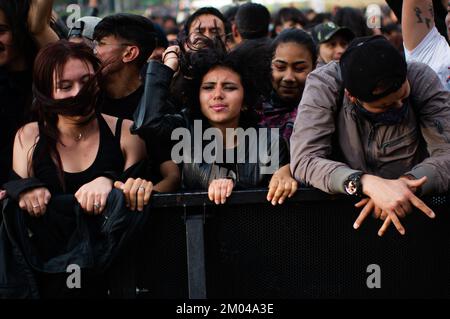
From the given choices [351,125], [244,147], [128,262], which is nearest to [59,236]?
[128,262]

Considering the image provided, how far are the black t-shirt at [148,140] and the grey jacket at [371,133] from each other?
29.8 inches

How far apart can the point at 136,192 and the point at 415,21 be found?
194cm

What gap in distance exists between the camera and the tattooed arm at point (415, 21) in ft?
14.4

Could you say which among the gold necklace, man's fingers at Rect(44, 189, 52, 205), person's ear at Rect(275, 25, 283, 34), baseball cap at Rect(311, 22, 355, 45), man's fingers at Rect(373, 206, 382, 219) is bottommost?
man's fingers at Rect(373, 206, 382, 219)

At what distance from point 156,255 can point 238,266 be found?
14.1 inches

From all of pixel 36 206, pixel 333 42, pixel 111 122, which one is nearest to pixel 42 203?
pixel 36 206

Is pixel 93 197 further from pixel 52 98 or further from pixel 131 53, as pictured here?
pixel 131 53

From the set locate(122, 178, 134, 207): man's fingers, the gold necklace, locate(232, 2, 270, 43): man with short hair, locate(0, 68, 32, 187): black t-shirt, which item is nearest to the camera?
locate(122, 178, 134, 207): man's fingers

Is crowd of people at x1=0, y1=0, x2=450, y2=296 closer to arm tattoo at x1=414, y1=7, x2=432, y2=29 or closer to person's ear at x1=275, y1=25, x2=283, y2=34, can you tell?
arm tattoo at x1=414, y1=7, x2=432, y2=29

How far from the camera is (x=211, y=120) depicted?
13.5 feet

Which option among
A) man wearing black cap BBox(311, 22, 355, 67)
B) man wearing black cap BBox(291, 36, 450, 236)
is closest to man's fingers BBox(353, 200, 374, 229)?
man wearing black cap BBox(291, 36, 450, 236)

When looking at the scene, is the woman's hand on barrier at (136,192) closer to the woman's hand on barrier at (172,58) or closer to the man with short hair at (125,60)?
the man with short hair at (125,60)

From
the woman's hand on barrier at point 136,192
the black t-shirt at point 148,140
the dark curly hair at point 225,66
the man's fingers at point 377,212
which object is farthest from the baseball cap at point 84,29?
the man's fingers at point 377,212

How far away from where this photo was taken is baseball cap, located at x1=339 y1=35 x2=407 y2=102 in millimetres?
3355
